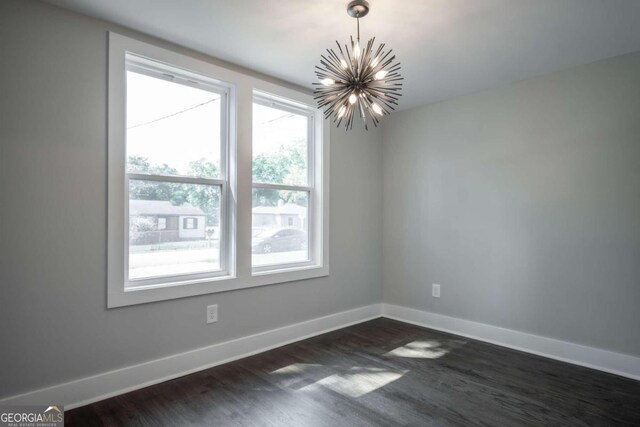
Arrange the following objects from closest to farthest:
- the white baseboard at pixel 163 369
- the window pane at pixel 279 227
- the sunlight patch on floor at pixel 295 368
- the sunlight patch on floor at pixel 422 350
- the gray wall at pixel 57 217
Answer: the gray wall at pixel 57 217
the white baseboard at pixel 163 369
the sunlight patch on floor at pixel 295 368
the sunlight patch on floor at pixel 422 350
the window pane at pixel 279 227

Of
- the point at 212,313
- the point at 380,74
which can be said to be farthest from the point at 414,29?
the point at 212,313

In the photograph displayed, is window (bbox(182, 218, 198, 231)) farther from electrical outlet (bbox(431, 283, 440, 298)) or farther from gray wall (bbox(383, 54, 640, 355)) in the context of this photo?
electrical outlet (bbox(431, 283, 440, 298))

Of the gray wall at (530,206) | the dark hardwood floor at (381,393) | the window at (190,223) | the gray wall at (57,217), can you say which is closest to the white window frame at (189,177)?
the window at (190,223)

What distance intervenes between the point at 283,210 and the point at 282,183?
0.83 feet

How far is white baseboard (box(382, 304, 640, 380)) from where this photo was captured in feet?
8.86

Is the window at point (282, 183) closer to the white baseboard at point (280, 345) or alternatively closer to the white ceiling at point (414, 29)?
the white ceiling at point (414, 29)

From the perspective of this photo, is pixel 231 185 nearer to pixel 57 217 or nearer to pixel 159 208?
pixel 159 208

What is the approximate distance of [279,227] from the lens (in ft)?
11.2

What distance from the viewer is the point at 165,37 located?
2.55m

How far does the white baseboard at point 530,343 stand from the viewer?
8.86ft

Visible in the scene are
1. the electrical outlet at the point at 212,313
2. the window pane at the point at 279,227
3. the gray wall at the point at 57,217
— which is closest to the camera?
the gray wall at the point at 57,217

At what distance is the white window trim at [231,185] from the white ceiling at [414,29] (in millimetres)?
147

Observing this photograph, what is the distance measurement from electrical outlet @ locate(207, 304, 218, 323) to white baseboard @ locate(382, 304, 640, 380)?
2.13m

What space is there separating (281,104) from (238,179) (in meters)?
0.93
